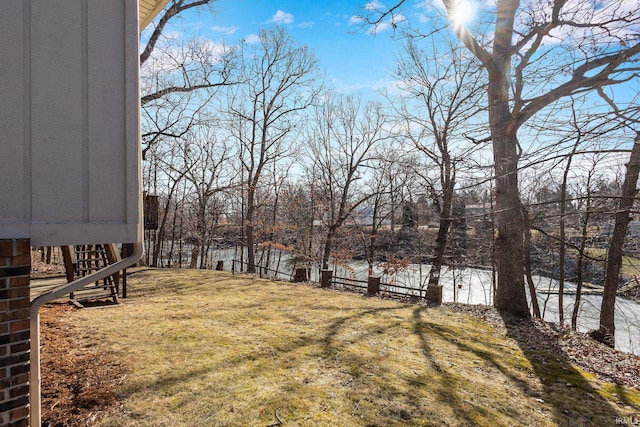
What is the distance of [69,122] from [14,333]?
124 cm

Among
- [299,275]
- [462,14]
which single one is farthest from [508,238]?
[299,275]

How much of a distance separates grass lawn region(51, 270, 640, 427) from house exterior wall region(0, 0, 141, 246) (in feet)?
5.07

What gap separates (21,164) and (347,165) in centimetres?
1539

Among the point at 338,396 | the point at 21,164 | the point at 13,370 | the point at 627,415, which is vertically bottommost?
the point at 627,415

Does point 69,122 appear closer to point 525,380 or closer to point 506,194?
point 525,380

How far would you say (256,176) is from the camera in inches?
635

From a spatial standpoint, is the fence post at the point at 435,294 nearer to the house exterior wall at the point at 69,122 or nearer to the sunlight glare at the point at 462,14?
the sunlight glare at the point at 462,14

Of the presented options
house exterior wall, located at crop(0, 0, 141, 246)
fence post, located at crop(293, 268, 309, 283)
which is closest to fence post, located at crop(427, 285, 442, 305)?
fence post, located at crop(293, 268, 309, 283)

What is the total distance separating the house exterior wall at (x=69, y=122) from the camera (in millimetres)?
1755

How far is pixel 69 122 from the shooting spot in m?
1.90

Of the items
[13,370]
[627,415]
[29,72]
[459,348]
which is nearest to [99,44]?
[29,72]

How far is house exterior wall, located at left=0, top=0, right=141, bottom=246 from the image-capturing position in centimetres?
175

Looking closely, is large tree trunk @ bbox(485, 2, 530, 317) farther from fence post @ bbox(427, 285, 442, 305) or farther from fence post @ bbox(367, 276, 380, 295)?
fence post @ bbox(367, 276, 380, 295)

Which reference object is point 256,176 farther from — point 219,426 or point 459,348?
point 219,426
